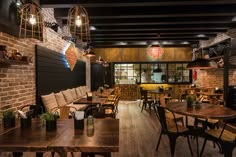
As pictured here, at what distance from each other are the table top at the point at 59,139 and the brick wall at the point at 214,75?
6382 millimetres

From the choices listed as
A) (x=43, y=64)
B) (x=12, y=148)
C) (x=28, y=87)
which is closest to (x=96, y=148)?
(x=12, y=148)

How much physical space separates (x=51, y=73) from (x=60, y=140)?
443 cm

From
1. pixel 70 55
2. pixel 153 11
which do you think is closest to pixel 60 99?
A: pixel 70 55

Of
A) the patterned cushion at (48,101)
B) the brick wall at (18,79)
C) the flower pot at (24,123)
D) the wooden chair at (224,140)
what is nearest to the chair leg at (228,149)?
the wooden chair at (224,140)

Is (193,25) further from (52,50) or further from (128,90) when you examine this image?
(128,90)

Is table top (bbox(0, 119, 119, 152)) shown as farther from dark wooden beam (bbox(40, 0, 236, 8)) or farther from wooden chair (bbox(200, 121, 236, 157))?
dark wooden beam (bbox(40, 0, 236, 8))

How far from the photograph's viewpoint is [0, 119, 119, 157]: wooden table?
75.0 inches

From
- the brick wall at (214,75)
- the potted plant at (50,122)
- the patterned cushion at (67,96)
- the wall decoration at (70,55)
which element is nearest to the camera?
the potted plant at (50,122)

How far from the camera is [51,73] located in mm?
6219

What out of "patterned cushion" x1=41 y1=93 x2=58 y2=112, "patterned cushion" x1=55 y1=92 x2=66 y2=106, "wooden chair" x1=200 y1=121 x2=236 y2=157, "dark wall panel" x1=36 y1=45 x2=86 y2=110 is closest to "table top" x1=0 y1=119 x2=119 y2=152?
"wooden chair" x1=200 y1=121 x2=236 y2=157

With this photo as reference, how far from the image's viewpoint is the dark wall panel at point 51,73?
5.32 m

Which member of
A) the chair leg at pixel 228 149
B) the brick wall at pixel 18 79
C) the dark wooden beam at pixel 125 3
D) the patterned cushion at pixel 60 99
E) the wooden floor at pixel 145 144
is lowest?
the wooden floor at pixel 145 144

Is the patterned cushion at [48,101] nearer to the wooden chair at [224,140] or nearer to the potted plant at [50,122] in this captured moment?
the potted plant at [50,122]

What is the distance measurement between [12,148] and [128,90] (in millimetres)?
10630
